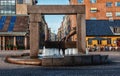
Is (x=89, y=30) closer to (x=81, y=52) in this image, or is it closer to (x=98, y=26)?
(x=98, y=26)

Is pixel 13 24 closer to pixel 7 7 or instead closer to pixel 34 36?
pixel 7 7

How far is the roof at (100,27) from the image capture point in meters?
76.0

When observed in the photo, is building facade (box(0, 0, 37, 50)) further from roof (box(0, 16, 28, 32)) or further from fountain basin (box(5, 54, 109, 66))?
fountain basin (box(5, 54, 109, 66))

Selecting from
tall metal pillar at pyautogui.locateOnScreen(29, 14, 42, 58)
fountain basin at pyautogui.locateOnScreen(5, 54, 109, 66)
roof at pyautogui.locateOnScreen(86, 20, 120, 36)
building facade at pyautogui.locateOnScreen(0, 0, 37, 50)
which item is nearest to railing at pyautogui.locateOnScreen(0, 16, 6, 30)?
building facade at pyautogui.locateOnScreen(0, 0, 37, 50)

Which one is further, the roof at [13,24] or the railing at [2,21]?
the railing at [2,21]

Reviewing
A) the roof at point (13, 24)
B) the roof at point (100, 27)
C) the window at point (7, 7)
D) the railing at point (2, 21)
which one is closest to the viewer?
the roof at point (100, 27)

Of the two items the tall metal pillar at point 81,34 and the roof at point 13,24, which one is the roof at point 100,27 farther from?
the tall metal pillar at point 81,34

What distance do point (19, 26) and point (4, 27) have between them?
3.61m

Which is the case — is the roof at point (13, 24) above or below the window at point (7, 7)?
below

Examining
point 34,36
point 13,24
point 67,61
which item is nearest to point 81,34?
point 34,36

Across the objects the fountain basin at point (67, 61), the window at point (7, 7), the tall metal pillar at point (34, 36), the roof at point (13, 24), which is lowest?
the fountain basin at point (67, 61)

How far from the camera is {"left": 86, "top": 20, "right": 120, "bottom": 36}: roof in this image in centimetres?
7604

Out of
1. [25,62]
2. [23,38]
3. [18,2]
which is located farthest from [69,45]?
[18,2]

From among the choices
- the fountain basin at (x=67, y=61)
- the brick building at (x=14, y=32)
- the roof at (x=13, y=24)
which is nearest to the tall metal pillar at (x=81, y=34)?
the fountain basin at (x=67, y=61)
